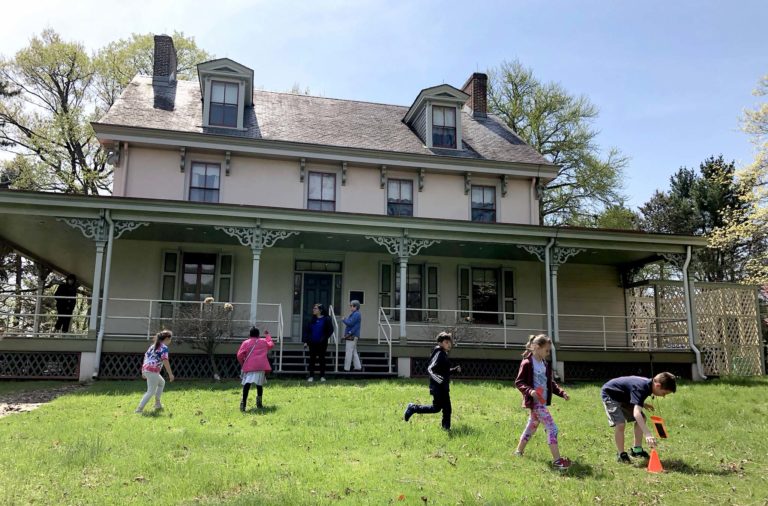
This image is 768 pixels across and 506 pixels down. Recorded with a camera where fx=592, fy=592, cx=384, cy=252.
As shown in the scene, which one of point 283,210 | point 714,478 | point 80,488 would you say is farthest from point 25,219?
point 714,478

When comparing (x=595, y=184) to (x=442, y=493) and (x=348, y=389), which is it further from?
(x=442, y=493)

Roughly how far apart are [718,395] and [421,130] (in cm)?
1217

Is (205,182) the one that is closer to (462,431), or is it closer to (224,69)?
(224,69)

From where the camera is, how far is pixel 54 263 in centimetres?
2047

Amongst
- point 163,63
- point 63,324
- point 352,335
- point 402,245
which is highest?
point 163,63

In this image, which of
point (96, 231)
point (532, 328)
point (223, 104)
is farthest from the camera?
point (532, 328)

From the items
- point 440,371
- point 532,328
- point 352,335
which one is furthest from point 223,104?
point 440,371

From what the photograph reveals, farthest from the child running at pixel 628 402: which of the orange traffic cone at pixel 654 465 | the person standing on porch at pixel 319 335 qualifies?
the person standing on porch at pixel 319 335

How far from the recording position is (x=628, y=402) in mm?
6766

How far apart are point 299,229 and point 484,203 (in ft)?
23.3

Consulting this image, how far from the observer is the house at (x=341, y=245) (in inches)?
565

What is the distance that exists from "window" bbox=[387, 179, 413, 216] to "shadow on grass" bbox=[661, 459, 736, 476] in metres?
12.4

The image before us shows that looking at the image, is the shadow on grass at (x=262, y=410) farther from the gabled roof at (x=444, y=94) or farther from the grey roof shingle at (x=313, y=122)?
the gabled roof at (x=444, y=94)

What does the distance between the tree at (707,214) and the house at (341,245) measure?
21.4 m
